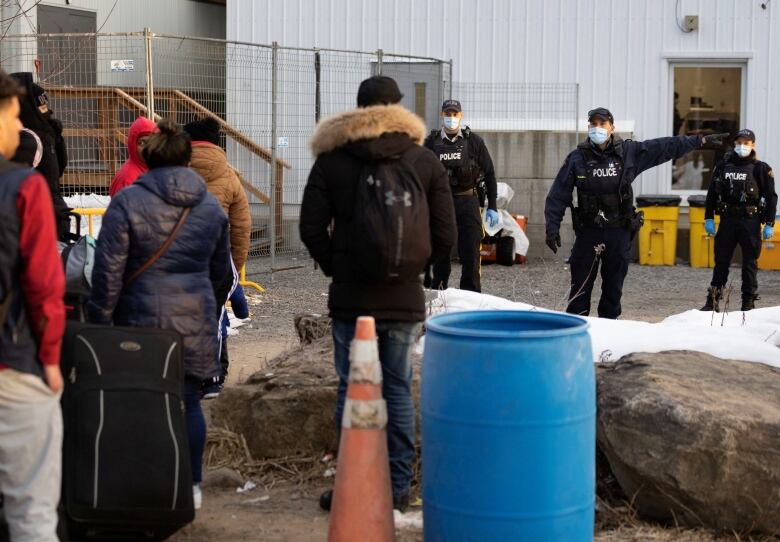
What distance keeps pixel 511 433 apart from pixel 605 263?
5.61m

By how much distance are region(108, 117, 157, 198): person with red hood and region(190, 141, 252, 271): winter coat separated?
36cm

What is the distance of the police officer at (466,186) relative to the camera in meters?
10.6

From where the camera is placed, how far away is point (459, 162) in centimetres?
1070

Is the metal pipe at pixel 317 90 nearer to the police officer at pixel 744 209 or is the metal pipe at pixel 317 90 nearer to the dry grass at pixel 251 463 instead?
the police officer at pixel 744 209

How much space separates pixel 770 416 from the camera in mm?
5062

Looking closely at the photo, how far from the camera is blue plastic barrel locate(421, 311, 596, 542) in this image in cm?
415

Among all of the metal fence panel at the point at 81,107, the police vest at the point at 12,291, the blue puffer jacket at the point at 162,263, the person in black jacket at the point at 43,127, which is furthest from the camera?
the metal fence panel at the point at 81,107

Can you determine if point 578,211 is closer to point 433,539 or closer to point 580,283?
point 580,283

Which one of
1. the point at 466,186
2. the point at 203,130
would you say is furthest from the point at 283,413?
the point at 466,186

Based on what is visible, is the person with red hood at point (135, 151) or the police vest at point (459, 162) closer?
the person with red hood at point (135, 151)

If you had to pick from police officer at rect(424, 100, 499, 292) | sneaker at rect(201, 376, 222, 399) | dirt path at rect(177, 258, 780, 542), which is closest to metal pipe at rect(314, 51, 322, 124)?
dirt path at rect(177, 258, 780, 542)

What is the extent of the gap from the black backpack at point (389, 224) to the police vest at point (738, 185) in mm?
7322

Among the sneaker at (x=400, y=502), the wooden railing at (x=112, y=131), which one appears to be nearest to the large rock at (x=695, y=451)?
the sneaker at (x=400, y=502)

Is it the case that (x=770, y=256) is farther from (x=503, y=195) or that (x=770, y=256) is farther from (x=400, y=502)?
(x=400, y=502)
